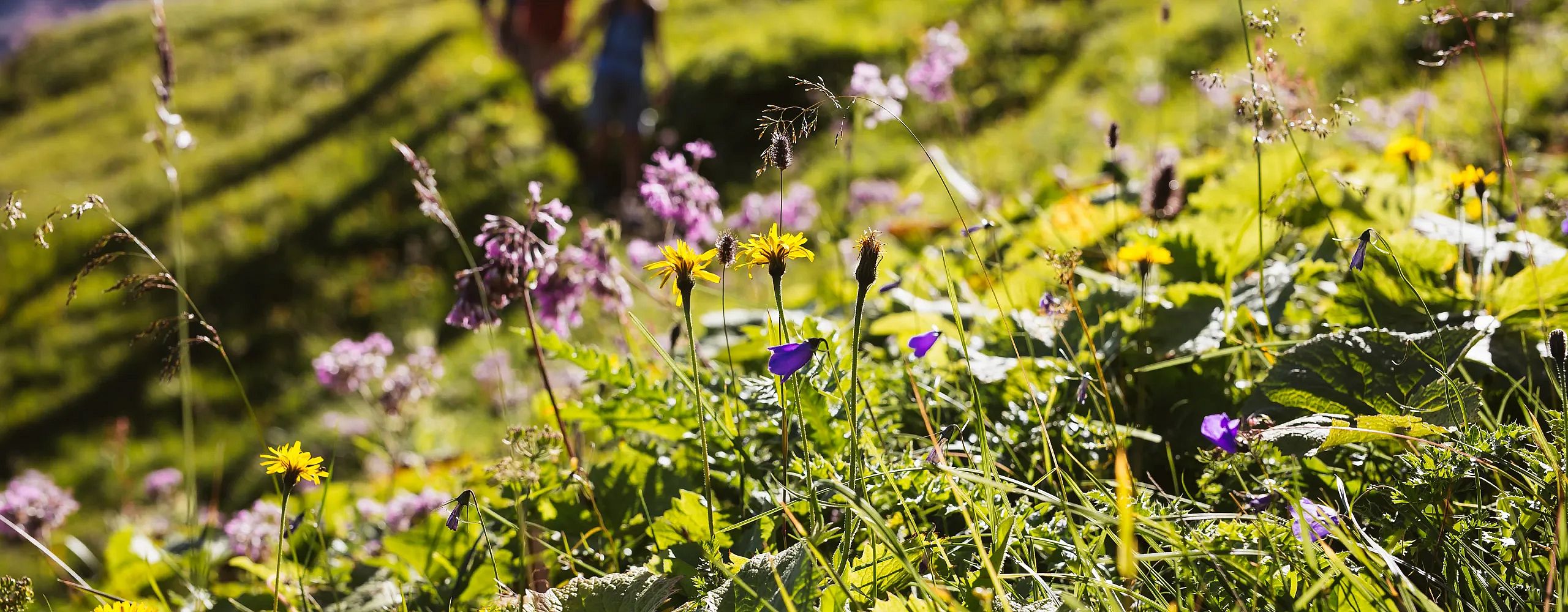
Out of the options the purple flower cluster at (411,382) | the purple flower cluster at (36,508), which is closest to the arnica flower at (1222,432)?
the purple flower cluster at (411,382)

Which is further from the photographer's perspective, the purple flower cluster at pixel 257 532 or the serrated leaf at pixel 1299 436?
the purple flower cluster at pixel 257 532

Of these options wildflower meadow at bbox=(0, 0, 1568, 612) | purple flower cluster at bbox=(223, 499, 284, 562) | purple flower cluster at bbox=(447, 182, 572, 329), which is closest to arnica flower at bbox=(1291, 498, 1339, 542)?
wildflower meadow at bbox=(0, 0, 1568, 612)

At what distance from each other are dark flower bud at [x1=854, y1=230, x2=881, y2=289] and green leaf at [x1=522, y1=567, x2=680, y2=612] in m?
0.45

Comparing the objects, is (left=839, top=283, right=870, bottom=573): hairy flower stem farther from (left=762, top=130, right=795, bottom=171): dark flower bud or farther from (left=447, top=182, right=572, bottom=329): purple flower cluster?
(left=447, top=182, right=572, bottom=329): purple flower cluster

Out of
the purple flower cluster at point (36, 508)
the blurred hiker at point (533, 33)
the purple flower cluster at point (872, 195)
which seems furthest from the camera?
the blurred hiker at point (533, 33)

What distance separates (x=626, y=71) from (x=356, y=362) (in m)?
5.07

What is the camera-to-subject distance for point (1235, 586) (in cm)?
119

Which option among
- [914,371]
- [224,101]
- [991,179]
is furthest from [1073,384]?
[224,101]

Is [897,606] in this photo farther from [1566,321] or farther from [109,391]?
[109,391]

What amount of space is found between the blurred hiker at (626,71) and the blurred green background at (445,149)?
1.80 feet

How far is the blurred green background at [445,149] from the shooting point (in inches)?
187

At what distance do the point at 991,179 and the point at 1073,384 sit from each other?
9.88ft

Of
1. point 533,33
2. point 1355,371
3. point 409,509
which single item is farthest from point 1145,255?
point 533,33

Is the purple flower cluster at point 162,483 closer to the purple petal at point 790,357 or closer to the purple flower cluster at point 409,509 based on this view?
the purple flower cluster at point 409,509
